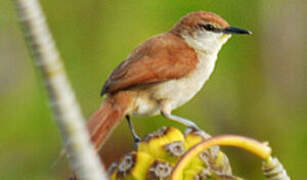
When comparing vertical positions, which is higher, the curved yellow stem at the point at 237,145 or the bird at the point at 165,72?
the curved yellow stem at the point at 237,145

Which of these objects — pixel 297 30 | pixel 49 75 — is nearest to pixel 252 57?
pixel 297 30

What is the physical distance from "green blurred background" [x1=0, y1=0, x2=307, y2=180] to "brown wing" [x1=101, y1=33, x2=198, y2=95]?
755mm

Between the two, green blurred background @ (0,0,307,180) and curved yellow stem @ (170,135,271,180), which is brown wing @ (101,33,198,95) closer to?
green blurred background @ (0,0,307,180)

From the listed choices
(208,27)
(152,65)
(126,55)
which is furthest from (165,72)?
(126,55)

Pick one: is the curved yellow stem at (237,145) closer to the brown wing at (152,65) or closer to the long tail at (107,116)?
the long tail at (107,116)

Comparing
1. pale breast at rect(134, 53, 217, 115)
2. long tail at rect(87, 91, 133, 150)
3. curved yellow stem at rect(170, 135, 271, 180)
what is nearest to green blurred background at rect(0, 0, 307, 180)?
pale breast at rect(134, 53, 217, 115)

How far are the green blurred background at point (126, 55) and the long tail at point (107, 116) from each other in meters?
1.09

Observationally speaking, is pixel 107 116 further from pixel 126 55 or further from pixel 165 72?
pixel 126 55

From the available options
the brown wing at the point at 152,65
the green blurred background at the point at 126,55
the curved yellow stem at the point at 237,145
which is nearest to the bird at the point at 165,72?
the brown wing at the point at 152,65

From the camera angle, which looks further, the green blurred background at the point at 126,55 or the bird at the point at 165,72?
the green blurred background at the point at 126,55

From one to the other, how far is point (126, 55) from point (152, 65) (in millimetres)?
1126

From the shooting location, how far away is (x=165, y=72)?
3.52m

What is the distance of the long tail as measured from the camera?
2.72 meters

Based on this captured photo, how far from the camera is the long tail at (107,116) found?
2.72 m
